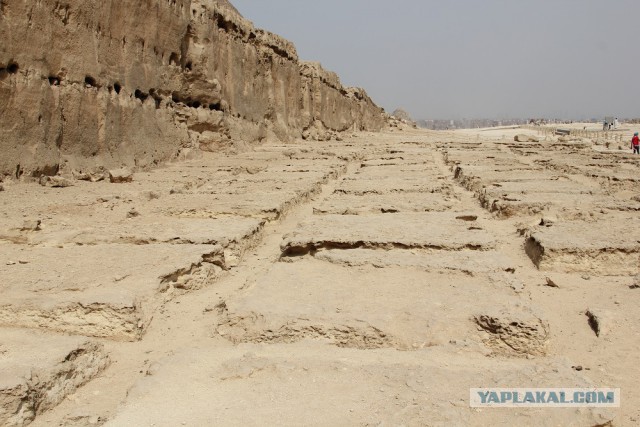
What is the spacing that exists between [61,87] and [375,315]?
17.6ft

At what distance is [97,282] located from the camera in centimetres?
250

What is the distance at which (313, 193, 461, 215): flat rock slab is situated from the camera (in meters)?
4.11

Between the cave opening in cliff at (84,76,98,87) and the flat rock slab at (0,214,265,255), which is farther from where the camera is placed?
the cave opening in cliff at (84,76,98,87)

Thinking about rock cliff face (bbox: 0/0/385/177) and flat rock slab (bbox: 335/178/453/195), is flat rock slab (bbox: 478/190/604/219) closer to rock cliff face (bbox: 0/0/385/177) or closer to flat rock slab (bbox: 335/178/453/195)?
flat rock slab (bbox: 335/178/453/195)

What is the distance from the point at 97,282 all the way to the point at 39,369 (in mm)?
830

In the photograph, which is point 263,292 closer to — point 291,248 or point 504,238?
point 291,248

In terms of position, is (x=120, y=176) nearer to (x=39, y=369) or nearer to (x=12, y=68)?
(x=12, y=68)

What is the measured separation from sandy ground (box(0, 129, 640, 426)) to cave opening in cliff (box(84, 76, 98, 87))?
2.52 meters

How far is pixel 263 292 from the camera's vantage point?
7.80ft

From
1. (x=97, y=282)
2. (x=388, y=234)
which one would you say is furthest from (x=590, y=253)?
(x=97, y=282)

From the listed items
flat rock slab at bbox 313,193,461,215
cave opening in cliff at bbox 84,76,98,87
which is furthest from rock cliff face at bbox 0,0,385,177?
flat rock slab at bbox 313,193,461,215

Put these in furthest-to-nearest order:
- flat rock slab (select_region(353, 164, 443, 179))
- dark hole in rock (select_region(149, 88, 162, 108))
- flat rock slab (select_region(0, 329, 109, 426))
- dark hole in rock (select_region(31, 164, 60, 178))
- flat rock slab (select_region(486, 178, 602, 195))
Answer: dark hole in rock (select_region(149, 88, 162, 108)) → flat rock slab (select_region(353, 164, 443, 179)) → dark hole in rock (select_region(31, 164, 60, 178)) → flat rock slab (select_region(486, 178, 602, 195)) → flat rock slab (select_region(0, 329, 109, 426))

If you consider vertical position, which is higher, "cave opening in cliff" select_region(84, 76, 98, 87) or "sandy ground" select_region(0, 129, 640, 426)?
"cave opening in cliff" select_region(84, 76, 98, 87)

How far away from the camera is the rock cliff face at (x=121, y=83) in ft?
17.9
